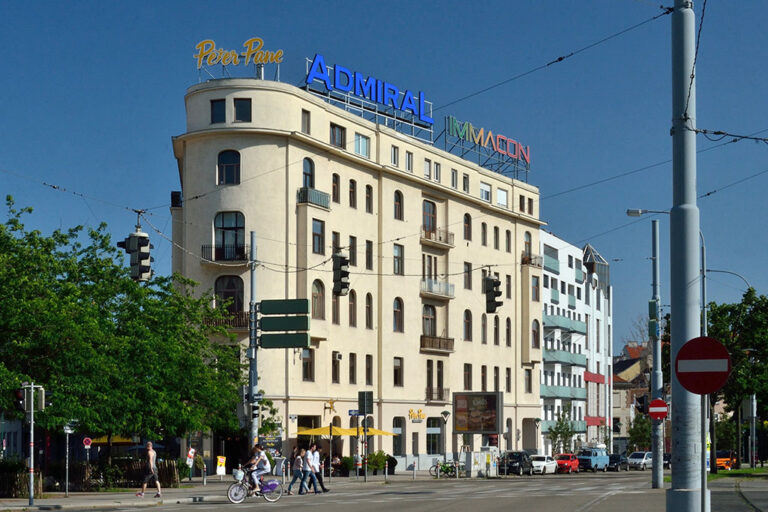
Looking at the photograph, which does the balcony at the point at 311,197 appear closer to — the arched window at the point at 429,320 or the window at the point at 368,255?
the window at the point at 368,255

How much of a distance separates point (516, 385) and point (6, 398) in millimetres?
56930

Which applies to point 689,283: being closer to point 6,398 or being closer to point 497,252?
point 6,398

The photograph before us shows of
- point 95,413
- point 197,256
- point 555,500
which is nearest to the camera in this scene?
point 555,500

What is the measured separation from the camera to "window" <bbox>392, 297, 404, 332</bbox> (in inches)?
2857

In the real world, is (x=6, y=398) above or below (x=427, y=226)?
below

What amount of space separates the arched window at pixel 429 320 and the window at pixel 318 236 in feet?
43.2

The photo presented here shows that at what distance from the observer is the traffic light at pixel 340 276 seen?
31.6 m

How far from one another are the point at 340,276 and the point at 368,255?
3804 centimetres

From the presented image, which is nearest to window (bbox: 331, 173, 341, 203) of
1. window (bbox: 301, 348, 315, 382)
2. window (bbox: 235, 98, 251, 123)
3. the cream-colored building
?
the cream-colored building

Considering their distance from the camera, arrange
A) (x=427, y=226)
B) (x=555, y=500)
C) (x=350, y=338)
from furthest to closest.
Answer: (x=427, y=226) → (x=350, y=338) → (x=555, y=500)

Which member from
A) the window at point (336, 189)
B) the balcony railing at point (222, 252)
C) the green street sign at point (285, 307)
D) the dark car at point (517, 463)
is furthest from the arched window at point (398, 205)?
the green street sign at point (285, 307)

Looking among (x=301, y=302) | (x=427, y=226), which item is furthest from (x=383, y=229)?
(x=301, y=302)

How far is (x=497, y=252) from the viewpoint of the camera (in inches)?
3337

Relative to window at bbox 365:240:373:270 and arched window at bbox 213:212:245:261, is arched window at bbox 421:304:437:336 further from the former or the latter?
arched window at bbox 213:212:245:261
